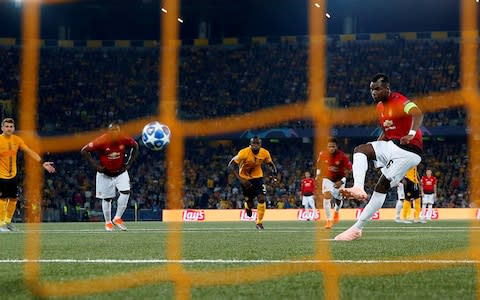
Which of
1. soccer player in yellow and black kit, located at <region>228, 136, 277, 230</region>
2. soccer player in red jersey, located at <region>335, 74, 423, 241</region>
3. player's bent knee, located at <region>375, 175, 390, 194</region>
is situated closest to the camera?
soccer player in red jersey, located at <region>335, 74, 423, 241</region>

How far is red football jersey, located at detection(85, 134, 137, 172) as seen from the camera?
14.5m

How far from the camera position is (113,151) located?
1455cm

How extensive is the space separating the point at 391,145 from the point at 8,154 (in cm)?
734

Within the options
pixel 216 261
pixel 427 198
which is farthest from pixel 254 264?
pixel 427 198

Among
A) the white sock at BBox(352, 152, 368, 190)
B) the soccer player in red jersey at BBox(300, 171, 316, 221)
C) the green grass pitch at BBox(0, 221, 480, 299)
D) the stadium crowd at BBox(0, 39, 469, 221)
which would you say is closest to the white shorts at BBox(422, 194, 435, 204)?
the soccer player in red jersey at BBox(300, 171, 316, 221)

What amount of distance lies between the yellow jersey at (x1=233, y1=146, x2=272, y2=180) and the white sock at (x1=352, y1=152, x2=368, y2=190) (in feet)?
22.1

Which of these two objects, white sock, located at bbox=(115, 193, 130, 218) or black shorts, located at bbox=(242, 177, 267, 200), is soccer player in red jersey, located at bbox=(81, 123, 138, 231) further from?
black shorts, located at bbox=(242, 177, 267, 200)

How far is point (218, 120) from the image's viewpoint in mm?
34750

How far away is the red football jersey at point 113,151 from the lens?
569 inches

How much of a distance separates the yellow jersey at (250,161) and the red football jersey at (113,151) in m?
2.25

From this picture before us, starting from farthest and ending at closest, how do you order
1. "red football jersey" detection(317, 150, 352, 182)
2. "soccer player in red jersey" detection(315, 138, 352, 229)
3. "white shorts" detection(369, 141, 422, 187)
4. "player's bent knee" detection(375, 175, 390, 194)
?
1. "red football jersey" detection(317, 150, 352, 182)
2. "soccer player in red jersey" detection(315, 138, 352, 229)
3. "player's bent knee" detection(375, 175, 390, 194)
4. "white shorts" detection(369, 141, 422, 187)

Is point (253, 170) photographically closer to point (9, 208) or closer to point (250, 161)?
point (250, 161)

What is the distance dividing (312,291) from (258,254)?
10.2ft

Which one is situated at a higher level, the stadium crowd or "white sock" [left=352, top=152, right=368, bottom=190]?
the stadium crowd
